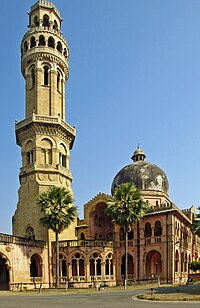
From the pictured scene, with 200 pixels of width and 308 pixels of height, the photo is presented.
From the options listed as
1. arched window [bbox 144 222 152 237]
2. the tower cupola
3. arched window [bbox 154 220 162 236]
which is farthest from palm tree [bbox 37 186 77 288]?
the tower cupola

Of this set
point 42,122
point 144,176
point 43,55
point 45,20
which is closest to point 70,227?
point 144,176

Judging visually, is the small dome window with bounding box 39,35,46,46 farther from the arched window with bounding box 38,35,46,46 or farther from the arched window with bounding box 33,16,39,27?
the arched window with bounding box 33,16,39,27

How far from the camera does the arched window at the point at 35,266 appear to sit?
60831mm

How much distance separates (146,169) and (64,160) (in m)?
15.3

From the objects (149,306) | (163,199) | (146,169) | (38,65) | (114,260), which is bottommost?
(114,260)

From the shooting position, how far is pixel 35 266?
6256 centimetres

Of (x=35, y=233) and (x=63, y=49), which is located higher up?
(x=63, y=49)

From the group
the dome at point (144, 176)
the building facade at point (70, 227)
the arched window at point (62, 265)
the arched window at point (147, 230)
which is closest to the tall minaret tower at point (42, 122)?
the building facade at point (70, 227)

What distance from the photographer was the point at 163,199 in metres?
74.2

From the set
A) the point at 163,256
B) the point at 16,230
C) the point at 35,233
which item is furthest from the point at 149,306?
the point at 16,230

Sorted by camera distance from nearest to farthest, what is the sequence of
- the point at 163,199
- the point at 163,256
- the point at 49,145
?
the point at 163,256 < the point at 49,145 < the point at 163,199

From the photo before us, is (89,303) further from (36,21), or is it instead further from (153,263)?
(36,21)

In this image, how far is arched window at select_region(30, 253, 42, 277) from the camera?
200 ft

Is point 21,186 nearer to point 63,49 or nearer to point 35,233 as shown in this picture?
point 35,233
